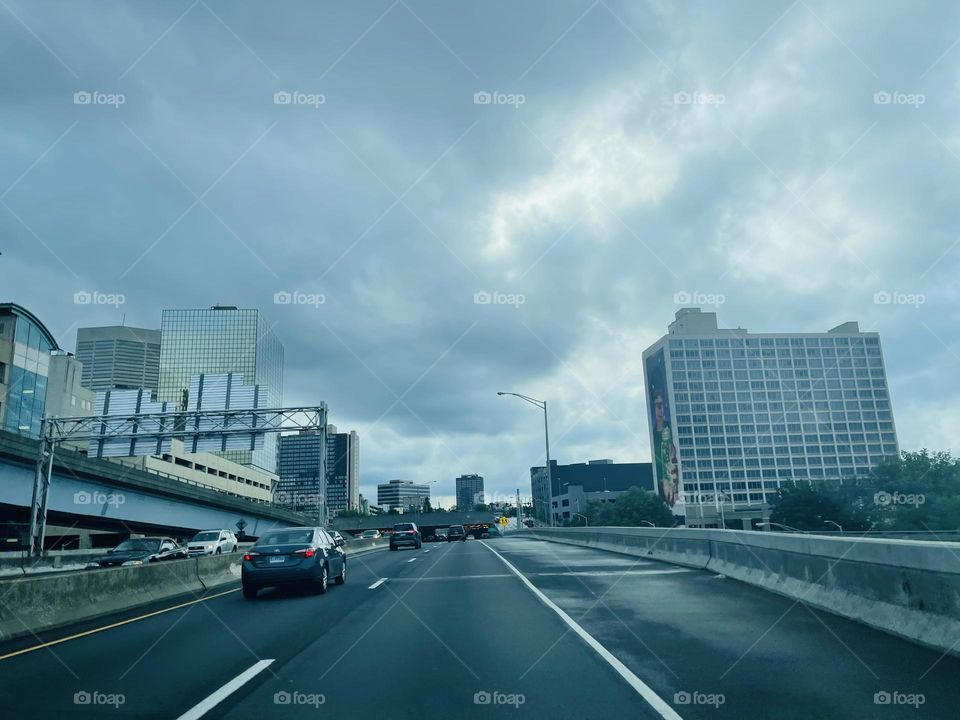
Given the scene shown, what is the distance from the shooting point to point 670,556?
22.0 metres

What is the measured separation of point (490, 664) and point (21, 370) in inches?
2967

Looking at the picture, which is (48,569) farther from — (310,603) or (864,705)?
(864,705)

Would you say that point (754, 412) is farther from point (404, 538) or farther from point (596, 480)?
point (404, 538)

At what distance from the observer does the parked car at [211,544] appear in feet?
115

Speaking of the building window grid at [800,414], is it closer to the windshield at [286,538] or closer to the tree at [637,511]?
the tree at [637,511]

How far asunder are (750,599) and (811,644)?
416 cm

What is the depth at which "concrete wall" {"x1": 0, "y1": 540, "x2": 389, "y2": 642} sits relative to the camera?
10867 mm

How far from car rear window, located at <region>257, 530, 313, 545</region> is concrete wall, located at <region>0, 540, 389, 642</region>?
207cm

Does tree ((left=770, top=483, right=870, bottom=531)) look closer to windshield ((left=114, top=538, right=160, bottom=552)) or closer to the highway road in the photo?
windshield ((left=114, top=538, right=160, bottom=552))

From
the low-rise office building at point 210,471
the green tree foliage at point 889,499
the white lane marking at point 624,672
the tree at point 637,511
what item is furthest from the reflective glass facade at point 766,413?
the white lane marking at point 624,672

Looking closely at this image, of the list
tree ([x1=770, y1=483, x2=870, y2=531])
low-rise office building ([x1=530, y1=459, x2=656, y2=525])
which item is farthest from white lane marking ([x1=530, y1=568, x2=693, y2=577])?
low-rise office building ([x1=530, y1=459, x2=656, y2=525])

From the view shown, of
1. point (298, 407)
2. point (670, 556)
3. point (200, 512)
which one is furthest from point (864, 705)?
point (200, 512)

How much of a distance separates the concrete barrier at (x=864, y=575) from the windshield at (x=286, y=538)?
9.59m

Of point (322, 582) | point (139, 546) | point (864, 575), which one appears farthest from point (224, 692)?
point (139, 546)
